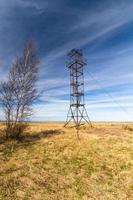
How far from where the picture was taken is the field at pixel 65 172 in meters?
9.27

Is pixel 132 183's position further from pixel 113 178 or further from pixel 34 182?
pixel 34 182

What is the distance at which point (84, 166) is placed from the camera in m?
13.1

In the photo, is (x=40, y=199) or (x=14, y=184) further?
(x=14, y=184)

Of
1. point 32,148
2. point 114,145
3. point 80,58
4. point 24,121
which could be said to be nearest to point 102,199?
point 32,148

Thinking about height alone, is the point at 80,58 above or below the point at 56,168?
above

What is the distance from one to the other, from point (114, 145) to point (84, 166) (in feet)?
23.6

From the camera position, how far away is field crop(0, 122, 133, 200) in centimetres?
927

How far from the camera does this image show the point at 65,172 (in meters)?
11.8

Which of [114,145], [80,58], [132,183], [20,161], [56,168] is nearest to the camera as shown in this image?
[132,183]

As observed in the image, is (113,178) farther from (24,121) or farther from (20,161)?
(24,121)

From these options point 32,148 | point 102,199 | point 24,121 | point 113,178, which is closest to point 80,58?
point 24,121

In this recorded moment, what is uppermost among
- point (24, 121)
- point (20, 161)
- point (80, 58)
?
point (80, 58)

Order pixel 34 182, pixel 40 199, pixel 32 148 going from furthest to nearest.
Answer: pixel 32 148
pixel 34 182
pixel 40 199

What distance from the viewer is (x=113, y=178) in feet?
37.7
